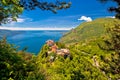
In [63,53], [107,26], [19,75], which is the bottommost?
[63,53]

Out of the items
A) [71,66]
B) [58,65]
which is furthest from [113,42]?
[71,66]

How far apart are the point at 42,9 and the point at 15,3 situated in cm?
158

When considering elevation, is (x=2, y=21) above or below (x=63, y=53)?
above

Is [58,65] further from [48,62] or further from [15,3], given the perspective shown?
[15,3]

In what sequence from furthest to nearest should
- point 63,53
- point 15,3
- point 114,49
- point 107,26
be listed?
point 63,53 → point 107,26 → point 114,49 → point 15,3

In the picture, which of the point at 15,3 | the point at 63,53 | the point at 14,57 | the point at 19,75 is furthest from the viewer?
the point at 63,53

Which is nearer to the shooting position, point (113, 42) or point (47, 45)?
point (113, 42)

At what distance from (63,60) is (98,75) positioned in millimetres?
18003

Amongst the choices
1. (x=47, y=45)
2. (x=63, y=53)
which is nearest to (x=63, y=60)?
(x=63, y=53)

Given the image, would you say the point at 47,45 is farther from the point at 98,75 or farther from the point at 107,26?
the point at 107,26

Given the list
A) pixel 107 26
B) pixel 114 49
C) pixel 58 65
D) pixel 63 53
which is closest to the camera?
pixel 114 49

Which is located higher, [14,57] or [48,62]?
[14,57]

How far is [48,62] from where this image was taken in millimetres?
109688

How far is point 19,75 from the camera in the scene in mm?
16344
